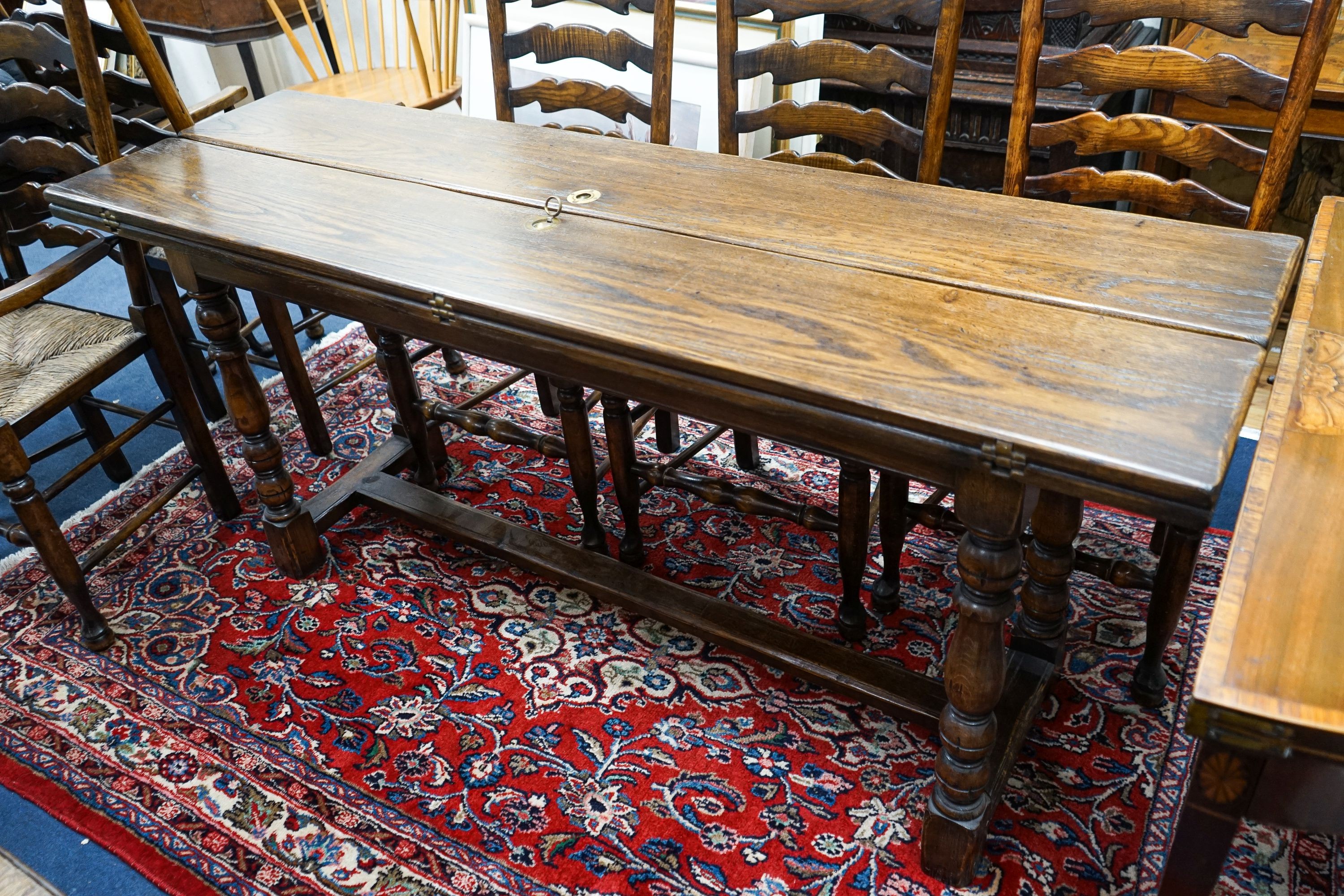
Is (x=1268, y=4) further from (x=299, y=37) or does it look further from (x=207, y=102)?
(x=299, y=37)

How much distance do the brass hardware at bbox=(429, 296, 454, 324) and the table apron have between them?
10mm

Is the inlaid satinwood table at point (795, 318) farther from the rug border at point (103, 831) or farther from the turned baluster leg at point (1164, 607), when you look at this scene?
the rug border at point (103, 831)

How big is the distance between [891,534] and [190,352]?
1.84m

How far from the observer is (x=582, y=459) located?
2014mm

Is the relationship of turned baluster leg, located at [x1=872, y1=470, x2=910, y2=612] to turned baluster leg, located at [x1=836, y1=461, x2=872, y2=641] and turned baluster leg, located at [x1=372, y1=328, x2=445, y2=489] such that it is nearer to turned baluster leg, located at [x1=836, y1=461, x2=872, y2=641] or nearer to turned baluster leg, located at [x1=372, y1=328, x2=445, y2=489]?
turned baluster leg, located at [x1=836, y1=461, x2=872, y2=641]

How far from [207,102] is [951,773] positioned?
2318 millimetres

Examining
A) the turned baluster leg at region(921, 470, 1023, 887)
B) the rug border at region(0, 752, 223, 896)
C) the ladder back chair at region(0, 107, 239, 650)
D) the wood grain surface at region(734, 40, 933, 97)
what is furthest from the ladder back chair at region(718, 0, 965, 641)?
the ladder back chair at region(0, 107, 239, 650)

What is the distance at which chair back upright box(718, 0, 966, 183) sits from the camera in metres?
1.85

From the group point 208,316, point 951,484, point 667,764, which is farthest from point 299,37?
point 951,484

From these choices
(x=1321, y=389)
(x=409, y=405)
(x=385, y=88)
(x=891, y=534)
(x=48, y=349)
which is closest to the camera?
(x=1321, y=389)

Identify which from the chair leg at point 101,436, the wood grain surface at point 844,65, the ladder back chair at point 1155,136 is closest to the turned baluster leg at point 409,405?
the chair leg at point 101,436

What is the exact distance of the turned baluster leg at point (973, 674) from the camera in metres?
1.22

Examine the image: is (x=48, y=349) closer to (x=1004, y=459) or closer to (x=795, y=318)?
(x=795, y=318)

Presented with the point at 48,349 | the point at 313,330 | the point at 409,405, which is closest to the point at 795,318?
the point at 409,405
